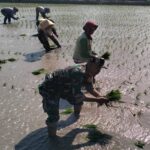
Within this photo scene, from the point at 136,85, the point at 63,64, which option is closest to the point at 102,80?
the point at 136,85

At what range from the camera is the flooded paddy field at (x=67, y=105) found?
226 inches

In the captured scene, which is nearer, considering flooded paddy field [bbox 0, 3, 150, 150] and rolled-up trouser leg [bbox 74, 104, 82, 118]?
flooded paddy field [bbox 0, 3, 150, 150]

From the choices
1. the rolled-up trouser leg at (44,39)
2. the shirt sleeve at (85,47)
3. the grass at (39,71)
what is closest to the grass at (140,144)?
the shirt sleeve at (85,47)

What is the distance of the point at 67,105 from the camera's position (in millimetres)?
7215

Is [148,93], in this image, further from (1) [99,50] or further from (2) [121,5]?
(2) [121,5]

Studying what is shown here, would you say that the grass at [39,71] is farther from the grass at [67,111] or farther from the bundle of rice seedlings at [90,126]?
the bundle of rice seedlings at [90,126]

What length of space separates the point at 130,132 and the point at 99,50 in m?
6.49

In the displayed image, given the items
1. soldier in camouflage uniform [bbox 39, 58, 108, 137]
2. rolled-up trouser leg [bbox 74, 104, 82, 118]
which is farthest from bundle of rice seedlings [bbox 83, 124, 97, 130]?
soldier in camouflage uniform [bbox 39, 58, 108, 137]

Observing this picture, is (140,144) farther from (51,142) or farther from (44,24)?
(44,24)

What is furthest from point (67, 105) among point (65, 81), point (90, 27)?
point (65, 81)

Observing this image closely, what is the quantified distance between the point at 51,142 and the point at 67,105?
1.61 meters

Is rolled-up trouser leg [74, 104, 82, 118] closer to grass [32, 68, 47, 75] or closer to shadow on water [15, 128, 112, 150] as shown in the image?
shadow on water [15, 128, 112, 150]

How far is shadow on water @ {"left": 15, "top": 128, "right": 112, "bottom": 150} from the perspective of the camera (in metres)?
5.56

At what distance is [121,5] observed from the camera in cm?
3131
